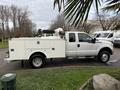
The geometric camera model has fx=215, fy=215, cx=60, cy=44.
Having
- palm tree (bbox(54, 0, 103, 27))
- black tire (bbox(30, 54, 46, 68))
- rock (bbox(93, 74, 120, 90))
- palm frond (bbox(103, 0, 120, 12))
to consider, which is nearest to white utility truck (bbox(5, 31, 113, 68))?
black tire (bbox(30, 54, 46, 68))

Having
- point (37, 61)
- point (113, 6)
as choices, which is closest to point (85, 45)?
point (37, 61)

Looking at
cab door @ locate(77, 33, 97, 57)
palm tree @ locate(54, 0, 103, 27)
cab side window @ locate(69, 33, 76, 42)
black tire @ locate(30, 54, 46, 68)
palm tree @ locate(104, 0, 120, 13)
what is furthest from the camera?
cab door @ locate(77, 33, 97, 57)

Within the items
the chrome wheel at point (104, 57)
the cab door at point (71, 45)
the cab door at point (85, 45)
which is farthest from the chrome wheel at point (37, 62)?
the chrome wheel at point (104, 57)

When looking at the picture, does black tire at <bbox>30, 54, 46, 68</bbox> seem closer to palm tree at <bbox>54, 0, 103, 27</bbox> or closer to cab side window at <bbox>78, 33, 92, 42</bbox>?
cab side window at <bbox>78, 33, 92, 42</bbox>

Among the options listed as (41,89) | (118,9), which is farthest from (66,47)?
(118,9)

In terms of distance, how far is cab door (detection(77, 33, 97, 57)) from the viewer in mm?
12172

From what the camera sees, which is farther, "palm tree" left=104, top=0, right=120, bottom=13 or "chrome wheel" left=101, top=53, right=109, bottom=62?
"chrome wheel" left=101, top=53, right=109, bottom=62

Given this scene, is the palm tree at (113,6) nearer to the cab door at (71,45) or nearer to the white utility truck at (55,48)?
the white utility truck at (55,48)

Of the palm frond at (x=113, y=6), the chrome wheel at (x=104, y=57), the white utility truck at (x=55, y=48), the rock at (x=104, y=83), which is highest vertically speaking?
the palm frond at (x=113, y=6)

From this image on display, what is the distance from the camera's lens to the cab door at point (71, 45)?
39.1 ft

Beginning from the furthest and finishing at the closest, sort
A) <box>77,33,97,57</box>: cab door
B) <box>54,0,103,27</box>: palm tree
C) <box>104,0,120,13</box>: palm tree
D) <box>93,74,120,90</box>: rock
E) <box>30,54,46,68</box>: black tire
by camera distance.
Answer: <box>77,33,97,57</box>: cab door → <box>30,54,46,68</box>: black tire → <box>93,74,120,90</box>: rock → <box>104,0,120,13</box>: palm tree → <box>54,0,103,27</box>: palm tree

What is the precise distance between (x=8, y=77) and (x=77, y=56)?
23.0 feet

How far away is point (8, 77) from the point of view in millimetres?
5672

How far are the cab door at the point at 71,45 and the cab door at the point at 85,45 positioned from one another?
0.23 meters
